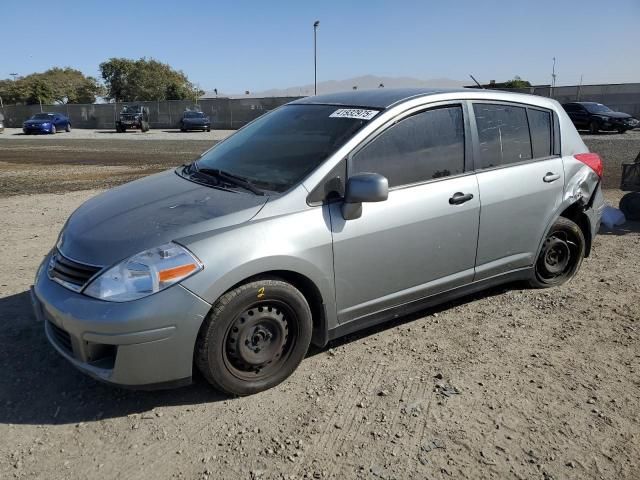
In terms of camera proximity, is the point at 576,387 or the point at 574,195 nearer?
the point at 576,387

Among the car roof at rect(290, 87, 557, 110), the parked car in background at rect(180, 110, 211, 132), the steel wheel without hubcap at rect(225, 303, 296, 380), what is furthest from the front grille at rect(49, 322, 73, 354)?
the parked car in background at rect(180, 110, 211, 132)

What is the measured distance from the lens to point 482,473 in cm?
250

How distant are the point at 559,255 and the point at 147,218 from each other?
362 centimetres

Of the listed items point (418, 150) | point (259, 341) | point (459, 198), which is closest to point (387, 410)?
point (259, 341)

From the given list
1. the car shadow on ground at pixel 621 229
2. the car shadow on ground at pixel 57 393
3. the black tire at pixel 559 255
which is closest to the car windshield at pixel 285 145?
the car shadow on ground at pixel 57 393

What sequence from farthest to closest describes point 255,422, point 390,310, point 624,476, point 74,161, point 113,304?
point 74,161 → point 390,310 → point 255,422 → point 113,304 → point 624,476

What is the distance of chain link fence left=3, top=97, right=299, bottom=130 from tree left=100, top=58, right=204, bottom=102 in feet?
84.8

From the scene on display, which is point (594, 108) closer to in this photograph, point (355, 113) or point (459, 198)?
point (459, 198)

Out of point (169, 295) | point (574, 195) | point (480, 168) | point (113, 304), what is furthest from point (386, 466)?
point (574, 195)

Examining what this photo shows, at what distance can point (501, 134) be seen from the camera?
4.16 meters

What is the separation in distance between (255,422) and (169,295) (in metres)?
0.84

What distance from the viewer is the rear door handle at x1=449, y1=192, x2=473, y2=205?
3734mm

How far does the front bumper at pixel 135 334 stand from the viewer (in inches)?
105

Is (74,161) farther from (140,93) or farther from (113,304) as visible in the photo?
(140,93)
